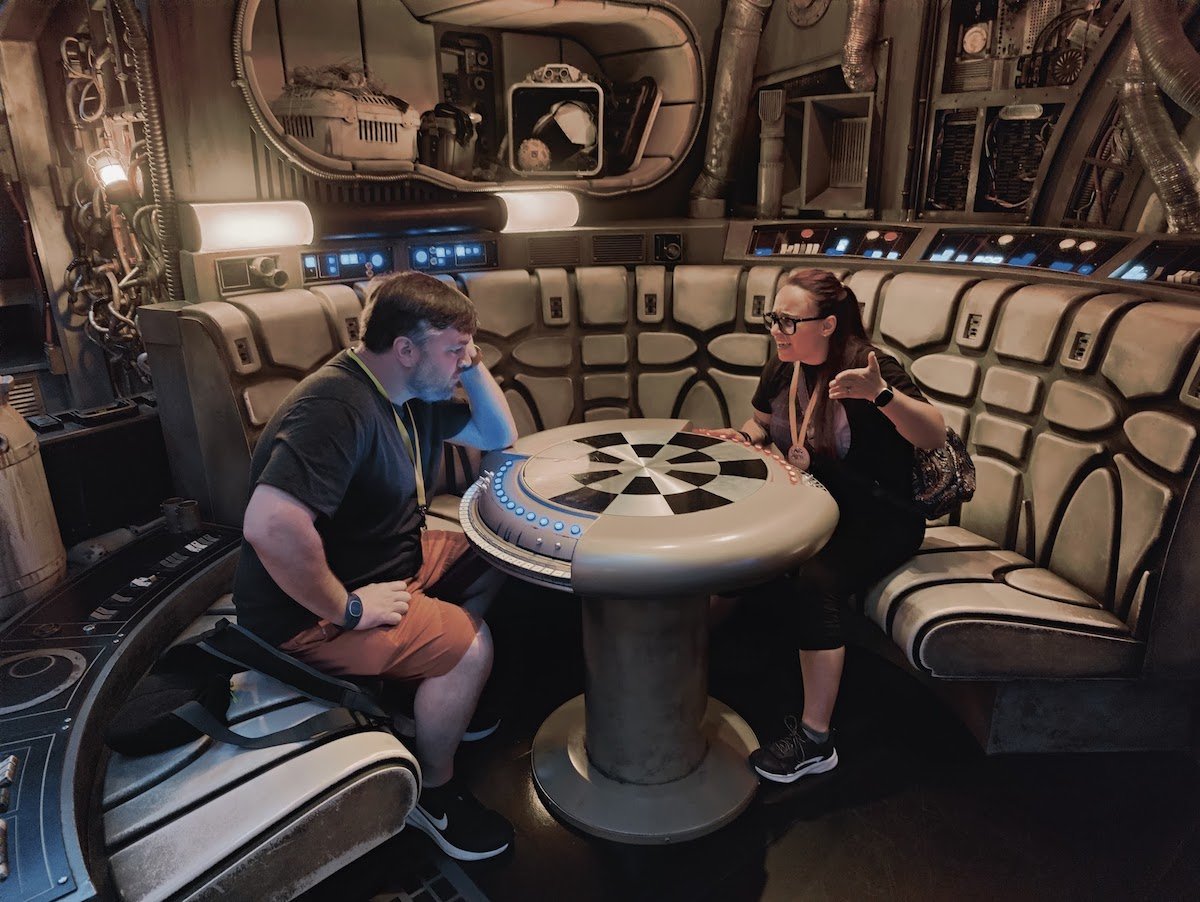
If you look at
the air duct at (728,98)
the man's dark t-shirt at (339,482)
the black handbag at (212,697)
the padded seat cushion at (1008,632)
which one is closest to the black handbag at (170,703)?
the black handbag at (212,697)

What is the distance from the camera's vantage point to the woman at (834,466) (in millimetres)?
2139

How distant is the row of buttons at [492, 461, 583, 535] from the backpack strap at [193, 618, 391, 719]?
512 millimetres

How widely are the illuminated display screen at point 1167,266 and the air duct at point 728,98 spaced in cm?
194

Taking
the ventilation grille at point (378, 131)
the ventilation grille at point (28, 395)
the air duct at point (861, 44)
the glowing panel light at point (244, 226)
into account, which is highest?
the air duct at point (861, 44)

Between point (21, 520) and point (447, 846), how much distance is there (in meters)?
1.44

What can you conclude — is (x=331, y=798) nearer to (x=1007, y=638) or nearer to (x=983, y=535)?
(x=1007, y=638)

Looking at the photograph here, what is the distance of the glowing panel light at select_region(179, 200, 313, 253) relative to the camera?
268 centimetres

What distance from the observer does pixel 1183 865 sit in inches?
73.4

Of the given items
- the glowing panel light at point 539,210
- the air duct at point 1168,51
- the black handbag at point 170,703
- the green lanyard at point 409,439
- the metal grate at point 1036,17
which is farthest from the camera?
the glowing panel light at point 539,210

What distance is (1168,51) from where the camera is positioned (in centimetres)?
255

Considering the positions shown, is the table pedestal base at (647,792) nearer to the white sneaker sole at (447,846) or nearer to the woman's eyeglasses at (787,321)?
the white sneaker sole at (447,846)

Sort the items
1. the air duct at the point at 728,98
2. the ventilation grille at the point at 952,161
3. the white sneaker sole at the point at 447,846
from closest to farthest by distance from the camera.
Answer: the white sneaker sole at the point at 447,846 → the ventilation grille at the point at 952,161 → the air duct at the point at 728,98

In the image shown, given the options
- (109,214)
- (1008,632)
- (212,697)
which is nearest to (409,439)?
(212,697)

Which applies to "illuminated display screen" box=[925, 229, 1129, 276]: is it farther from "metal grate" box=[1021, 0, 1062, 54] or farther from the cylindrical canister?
the cylindrical canister
